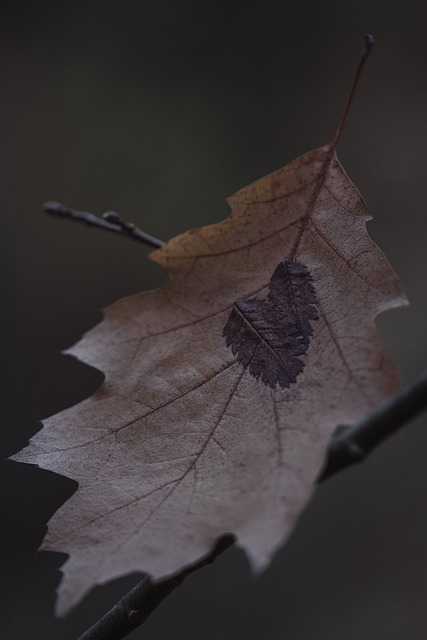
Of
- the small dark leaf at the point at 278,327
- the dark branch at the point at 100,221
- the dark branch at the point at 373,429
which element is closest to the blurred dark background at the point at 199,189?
the dark branch at the point at 100,221

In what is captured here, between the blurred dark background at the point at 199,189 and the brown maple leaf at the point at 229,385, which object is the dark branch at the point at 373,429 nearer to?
the brown maple leaf at the point at 229,385

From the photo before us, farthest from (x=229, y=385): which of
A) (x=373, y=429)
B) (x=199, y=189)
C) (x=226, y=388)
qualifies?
(x=199, y=189)

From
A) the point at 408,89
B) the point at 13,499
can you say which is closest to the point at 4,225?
the point at 13,499

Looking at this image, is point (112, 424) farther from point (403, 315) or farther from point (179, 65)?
point (179, 65)

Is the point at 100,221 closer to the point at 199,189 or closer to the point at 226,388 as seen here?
the point at 226,388

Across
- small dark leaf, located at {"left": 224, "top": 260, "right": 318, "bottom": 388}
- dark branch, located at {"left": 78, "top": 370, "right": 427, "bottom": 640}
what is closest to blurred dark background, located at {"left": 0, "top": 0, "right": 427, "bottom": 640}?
small dark leaf, located at {"left": 224, "top": 260, "right": 318, "bottom": 388}

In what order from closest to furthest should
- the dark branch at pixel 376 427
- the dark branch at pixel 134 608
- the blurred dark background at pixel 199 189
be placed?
the dark branch at pixel 376 427 < the dark branch at pixel 134 608 < the blurred dark background at pixel 199 189

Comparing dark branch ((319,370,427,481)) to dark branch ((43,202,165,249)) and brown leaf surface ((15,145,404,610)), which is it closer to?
brown leaf surface ((15,145,404,610))

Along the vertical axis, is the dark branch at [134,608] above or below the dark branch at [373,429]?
below
